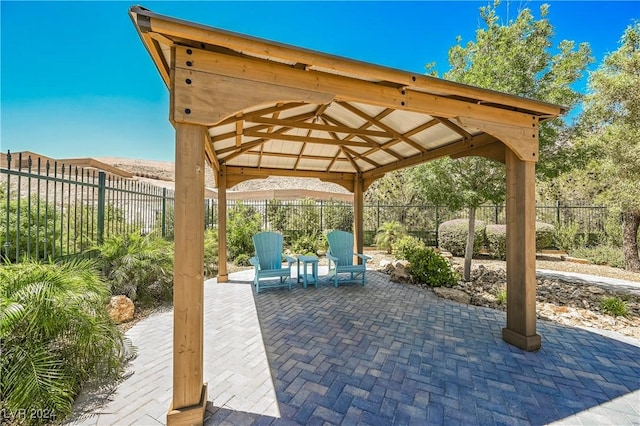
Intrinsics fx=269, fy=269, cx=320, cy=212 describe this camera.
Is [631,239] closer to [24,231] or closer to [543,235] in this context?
[543,235]

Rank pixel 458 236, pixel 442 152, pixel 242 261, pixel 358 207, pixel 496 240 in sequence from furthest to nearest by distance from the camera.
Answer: pixel 458 236 < pixel 496 240 < pixel 242 261 < pixel 358 207 < pixel 442 152

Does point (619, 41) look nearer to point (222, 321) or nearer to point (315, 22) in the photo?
point (315, 22)

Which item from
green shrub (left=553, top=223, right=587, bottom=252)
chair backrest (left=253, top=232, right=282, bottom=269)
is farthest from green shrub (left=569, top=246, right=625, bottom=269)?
chair backrest (left=253, top=232, right=282, bottom=269)

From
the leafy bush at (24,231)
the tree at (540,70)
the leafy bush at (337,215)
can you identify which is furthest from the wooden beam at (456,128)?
the leafy bush at (337,215)

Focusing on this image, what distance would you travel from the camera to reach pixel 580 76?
5504mm

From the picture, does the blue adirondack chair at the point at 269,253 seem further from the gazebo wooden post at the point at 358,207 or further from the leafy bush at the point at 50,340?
the leafy bush at the point at 50,340

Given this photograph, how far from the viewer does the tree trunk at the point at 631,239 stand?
7645mm

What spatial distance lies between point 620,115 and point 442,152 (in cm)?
579

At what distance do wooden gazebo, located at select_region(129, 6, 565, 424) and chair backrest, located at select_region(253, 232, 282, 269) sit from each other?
1997 millimetres

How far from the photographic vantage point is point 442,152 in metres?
4.44

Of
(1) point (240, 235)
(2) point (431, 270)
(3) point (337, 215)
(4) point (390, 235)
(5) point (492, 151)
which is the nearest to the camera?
(5) point (492, 151)

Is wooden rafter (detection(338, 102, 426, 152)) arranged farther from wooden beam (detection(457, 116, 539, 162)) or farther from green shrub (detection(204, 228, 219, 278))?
green shrub (detection(204, 228, 219, 278))

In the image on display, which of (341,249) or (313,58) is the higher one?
(313,58)

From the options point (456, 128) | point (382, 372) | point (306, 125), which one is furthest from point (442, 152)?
point (382, 372)
